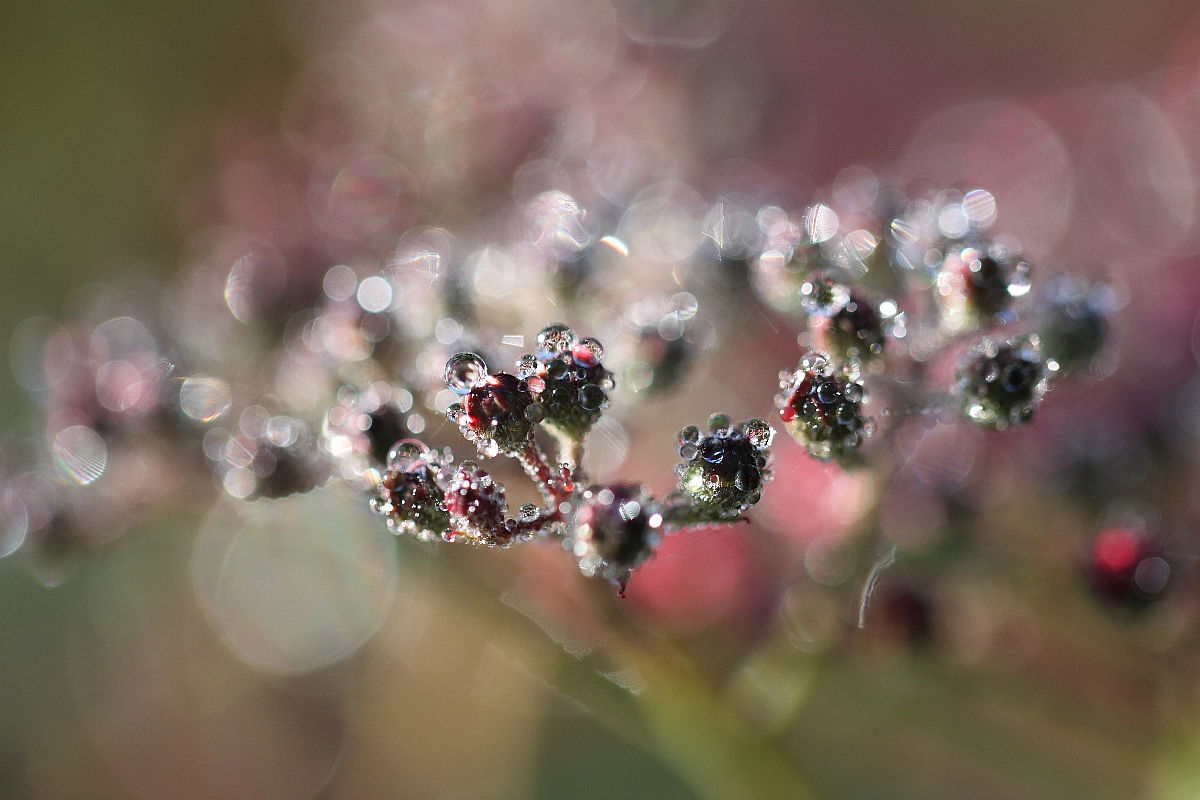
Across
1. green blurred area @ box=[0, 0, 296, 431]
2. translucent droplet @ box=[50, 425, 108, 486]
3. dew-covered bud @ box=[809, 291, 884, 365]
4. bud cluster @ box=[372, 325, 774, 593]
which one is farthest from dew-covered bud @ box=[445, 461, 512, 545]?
green blurred area @ box=[0, 0, 296, 431]

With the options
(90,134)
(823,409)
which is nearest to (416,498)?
(823,409)

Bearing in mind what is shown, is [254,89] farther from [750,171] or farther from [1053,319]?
[1053,319]

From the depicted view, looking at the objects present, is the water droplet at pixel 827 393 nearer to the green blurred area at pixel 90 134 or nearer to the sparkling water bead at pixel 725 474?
the sparkling water bead at pixel 725 474

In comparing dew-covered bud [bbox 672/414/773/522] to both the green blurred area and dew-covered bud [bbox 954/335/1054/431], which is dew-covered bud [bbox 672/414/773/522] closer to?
dew-covered bud [bbox 954/335/1054/431]

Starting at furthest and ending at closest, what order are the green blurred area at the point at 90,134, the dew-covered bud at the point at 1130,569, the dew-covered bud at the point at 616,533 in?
the green blurred area at the point at 90,134 → the dew-covered bud at the point at 1130,569 → the dew-covered bud at the point at 616,533

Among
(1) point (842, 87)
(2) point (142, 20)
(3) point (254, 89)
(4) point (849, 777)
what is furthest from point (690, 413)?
Result: (2) point (142, 20)

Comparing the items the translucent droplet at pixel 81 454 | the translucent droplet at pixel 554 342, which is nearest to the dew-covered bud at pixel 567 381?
the translucent droplet at pixel 554 342

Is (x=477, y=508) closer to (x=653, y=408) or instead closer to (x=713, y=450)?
(x=713, y=450)
